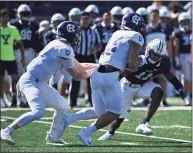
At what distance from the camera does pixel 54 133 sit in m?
8.88

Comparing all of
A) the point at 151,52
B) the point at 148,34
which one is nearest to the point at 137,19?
the point at 151,52

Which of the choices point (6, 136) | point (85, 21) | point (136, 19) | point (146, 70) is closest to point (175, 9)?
point (85, 21)

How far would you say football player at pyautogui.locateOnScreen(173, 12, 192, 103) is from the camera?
48.0ft

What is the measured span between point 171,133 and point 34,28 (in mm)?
5077

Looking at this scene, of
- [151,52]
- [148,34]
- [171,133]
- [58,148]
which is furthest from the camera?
[148,34]

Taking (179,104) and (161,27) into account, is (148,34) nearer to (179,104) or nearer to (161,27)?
(161,27)

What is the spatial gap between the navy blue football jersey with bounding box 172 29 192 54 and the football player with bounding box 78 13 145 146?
5.87 meters

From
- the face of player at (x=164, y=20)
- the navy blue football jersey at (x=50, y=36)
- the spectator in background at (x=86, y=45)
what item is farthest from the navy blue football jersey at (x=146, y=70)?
the face of player at (x=164, y=20)

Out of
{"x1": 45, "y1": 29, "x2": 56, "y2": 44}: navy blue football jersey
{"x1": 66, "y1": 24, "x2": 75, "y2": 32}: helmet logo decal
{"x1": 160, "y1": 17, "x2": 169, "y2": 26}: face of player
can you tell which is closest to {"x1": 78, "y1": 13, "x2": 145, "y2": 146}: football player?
{"x1": 66, "y1": 24, "x2": 75, "y2": 32}: helmet logo decal

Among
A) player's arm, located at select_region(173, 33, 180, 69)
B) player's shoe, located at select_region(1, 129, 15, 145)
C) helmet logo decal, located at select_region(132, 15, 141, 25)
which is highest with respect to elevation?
helmet logo decal, located at select_region(132, 15, 141, 25)

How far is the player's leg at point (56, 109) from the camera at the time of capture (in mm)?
8719

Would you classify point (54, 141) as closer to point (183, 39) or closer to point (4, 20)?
point (4, 20)

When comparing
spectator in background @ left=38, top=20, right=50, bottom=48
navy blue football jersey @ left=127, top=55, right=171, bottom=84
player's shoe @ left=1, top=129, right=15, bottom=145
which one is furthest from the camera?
spectator in background @ left=38, top=20, right=50, bottom=48

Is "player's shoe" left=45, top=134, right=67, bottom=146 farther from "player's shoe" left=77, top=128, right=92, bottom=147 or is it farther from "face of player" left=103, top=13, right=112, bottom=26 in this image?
"face of player" left=103, top=13, right=112, bottom=26
